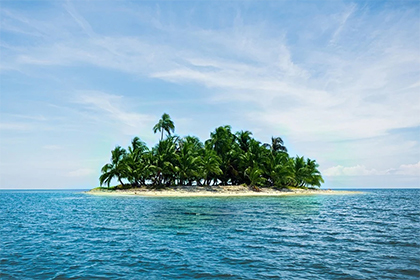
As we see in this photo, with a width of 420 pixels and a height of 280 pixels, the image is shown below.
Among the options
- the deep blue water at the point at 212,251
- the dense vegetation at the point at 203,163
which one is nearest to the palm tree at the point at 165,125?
the dense vegetation at the point at 203,163

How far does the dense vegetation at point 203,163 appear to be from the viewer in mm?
71188

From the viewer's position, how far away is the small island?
7056cm

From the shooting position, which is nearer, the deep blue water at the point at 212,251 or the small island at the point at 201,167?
the deep blue water at the point at 212,251

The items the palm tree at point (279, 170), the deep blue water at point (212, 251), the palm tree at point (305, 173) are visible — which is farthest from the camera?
the palm tree at point (305, 173)

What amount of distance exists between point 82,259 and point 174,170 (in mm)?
56758

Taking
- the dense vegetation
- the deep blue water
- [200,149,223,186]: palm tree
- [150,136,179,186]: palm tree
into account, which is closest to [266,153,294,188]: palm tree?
the dense vegetation

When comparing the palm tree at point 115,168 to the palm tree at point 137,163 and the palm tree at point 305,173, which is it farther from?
the palm tree at point 305,173

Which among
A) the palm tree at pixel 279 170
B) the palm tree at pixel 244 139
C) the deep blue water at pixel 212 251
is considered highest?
the palm tree at pixel 244 139

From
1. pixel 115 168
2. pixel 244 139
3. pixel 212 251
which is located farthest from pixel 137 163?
pixel 212 251

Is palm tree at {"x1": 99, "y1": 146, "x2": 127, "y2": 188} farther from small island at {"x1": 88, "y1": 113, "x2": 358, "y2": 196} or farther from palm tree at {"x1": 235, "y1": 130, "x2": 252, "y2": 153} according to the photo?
palm tree at {"x1": 235, "y1": 130, "x2": 252, "y2": 153}

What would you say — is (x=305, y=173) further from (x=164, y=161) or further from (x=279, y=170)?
(x=164, y=161)

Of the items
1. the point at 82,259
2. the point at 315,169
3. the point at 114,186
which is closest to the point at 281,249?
the point at 82,259

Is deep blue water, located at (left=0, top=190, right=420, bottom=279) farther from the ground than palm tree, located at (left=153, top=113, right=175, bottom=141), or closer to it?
closer to it

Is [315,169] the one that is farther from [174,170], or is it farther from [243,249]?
[243,249]
